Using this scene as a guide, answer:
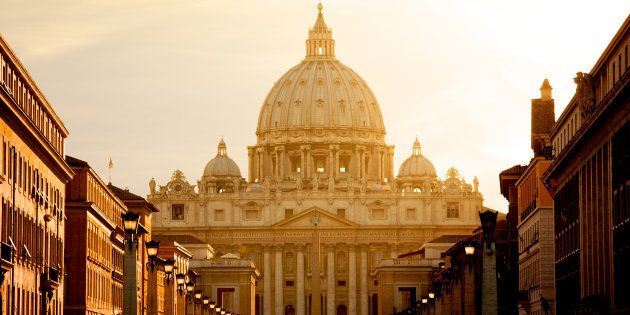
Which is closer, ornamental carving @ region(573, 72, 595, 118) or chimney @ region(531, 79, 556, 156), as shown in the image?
ornamental carving @ region(573, 72, 595, 118)

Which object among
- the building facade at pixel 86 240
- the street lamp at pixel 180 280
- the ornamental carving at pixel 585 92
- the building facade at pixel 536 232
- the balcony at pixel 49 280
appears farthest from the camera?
the building facade at pixel 536 232

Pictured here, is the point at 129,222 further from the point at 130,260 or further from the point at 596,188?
the point at 596,188

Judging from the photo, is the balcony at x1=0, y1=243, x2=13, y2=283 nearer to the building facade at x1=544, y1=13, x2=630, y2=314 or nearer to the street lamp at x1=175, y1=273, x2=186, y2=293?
the building facade at x1=544, y1=13, x2=630, y2=314

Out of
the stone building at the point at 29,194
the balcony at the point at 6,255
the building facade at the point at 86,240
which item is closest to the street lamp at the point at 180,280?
the building facade at the point at 86,240

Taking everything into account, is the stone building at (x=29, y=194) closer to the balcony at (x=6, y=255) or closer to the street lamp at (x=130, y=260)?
the balcony at (x=6, y=255)

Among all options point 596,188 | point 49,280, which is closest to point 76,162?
point 49,280

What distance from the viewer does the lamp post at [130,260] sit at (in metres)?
56.5

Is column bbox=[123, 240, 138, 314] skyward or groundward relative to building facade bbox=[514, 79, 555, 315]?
groundward

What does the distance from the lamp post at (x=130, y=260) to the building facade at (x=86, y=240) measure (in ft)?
111

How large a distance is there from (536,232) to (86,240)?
20792 millimetres

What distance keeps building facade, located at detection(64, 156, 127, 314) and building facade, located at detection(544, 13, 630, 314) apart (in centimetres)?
2037

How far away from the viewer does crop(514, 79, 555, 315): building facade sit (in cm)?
9550

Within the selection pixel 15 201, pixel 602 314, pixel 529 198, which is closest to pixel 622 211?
pixel 602 314

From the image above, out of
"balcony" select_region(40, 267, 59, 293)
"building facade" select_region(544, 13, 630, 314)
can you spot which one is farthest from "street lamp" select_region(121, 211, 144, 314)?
"balcony" select_region(40, 267, 59, 293)
